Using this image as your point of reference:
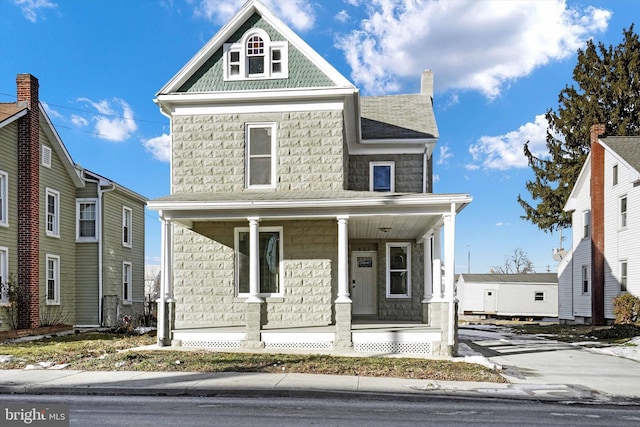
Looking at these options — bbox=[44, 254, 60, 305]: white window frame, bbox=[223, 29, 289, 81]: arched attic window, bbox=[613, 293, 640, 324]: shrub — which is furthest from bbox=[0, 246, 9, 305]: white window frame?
bbox=[613, 293, 640, 324]: shrub

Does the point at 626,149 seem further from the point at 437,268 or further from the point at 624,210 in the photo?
the point at 437,268

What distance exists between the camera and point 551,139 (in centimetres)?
3619

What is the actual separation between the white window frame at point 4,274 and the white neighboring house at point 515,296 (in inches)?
1278

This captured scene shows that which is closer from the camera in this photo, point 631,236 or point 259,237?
point 259,237

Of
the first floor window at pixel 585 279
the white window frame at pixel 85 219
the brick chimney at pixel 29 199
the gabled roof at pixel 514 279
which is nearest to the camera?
the brick chimney at pixel 29 199

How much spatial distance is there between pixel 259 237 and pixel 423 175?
5.87 m

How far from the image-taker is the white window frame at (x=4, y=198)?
709 inches

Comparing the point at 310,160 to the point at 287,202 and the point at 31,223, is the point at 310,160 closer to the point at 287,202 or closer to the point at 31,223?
the point at 287,202

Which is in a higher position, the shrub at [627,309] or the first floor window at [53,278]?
the first floor window at [53,278]

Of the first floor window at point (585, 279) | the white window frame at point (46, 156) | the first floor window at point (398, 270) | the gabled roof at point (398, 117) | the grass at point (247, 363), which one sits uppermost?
the gabled roof at point (398, 117)

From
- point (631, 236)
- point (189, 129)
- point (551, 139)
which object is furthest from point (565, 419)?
point (551, 139)

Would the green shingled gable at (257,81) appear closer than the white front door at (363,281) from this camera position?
Yes

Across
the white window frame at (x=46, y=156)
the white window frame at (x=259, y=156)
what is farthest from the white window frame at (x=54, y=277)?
the white window frame at (x=259, y=156)
